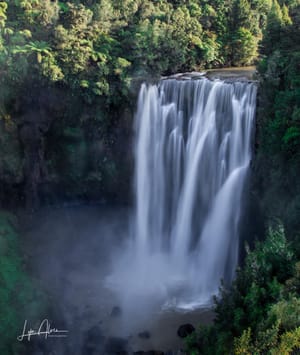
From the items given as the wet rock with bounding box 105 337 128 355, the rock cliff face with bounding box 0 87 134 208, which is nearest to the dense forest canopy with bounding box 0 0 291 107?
the rock cliff face with bounding box 0 87 134 208

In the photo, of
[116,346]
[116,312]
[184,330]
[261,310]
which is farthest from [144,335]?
[261,310]

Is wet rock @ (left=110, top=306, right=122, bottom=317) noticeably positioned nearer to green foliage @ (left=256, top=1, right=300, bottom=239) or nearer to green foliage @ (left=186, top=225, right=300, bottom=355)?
green foliage @ (left=186, top=225, right=300, bottom=355)

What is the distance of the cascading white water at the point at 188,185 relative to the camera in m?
19.8

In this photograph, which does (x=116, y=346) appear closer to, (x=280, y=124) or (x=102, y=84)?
(x=280, y=124)

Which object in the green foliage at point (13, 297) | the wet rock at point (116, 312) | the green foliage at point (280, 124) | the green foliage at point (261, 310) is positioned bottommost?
the wet rock at point (116, 312)

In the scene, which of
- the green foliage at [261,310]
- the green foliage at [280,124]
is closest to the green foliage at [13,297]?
the green foliage at [261,310]

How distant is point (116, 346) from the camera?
55.2 feet

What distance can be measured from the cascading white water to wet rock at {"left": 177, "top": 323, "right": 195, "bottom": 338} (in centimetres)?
177

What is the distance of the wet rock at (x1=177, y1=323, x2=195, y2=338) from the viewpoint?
1703 centimetres

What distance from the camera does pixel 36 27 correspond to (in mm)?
22906

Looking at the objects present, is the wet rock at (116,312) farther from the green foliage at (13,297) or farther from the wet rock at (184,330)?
the green foliage at (13,297)

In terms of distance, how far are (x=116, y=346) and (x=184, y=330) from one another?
304 cm

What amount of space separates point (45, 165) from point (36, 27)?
8.16 meters

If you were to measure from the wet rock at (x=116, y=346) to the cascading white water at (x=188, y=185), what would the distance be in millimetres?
3118
